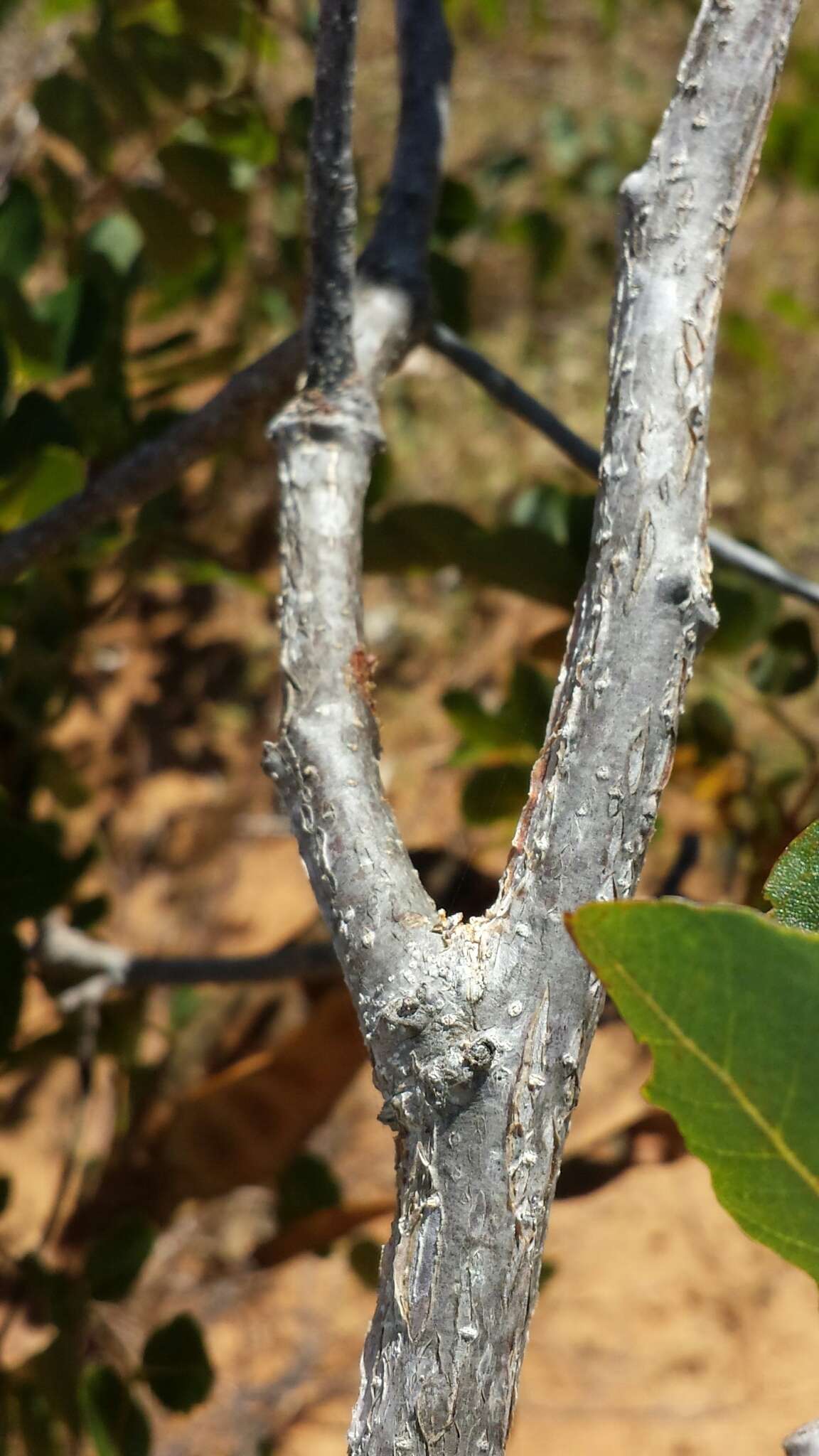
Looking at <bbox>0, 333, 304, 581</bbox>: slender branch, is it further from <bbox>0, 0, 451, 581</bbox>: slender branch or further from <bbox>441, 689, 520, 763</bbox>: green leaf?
<bbox>441, 689, 520, 763</bbox>: green leaf

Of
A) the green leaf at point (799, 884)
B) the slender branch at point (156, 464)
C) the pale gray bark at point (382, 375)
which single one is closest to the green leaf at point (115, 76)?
the pale gray bark at point (382, 375)

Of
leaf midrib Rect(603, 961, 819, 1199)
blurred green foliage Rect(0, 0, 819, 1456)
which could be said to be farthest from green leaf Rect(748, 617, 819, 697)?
leaf midrib Rect(603, 961, 819, 1199)

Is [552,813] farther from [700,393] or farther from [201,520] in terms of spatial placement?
[201,520]

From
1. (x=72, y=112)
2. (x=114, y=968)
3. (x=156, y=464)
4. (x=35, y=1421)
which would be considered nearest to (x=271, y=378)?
(x=156, y=464)

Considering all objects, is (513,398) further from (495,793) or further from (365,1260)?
(365,1260)

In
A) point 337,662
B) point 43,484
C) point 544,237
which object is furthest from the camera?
point 544,237

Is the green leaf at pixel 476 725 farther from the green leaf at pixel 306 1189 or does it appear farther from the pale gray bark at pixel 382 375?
the green leaf at pixel 306 1189
